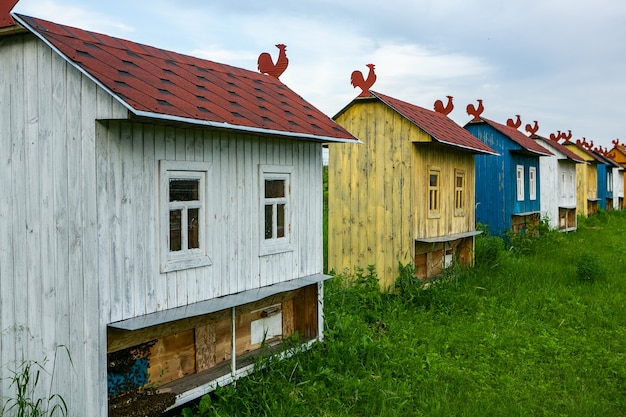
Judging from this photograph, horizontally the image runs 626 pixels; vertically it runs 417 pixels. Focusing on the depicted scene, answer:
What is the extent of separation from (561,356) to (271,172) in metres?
5.28

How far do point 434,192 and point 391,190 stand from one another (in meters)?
1.18

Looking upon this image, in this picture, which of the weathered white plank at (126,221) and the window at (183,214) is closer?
the weathered white plank at (126,221)

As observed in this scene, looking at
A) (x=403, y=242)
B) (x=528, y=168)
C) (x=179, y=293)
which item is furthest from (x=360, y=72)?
(x=528, y=168)

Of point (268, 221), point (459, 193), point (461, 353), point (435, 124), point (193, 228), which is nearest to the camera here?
point (193, 228)

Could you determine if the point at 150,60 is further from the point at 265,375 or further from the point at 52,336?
the point at 265,375

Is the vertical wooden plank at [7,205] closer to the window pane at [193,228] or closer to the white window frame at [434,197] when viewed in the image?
the window pane at [193,228]

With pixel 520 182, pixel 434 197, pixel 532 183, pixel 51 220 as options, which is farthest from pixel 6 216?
pixel 532 183

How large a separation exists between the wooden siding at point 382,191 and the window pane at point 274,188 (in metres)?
4.76

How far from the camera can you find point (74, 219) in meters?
5.38

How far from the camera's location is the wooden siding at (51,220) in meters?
5.32

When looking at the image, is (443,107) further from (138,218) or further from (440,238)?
(138,218)

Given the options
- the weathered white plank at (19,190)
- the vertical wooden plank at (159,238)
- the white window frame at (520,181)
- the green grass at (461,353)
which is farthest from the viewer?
the white window frame at (520,181)

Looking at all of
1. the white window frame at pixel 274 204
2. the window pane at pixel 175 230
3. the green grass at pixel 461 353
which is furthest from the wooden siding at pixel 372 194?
the window pane at pixel 175 230

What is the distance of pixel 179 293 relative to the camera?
20.0 feet
